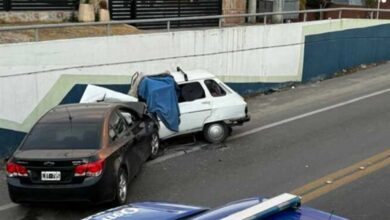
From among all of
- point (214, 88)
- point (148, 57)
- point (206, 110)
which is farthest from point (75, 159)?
point (148, 57)

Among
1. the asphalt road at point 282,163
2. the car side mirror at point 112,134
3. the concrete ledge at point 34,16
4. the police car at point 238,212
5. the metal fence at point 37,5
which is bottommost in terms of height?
the asphalt road at point 282,163

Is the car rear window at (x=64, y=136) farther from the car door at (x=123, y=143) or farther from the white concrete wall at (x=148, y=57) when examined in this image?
the white concrete wall at (x=148, y=57)

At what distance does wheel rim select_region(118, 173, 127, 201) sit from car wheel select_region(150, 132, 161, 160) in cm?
219

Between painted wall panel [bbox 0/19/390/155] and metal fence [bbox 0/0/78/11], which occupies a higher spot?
metal fence [bbox 0/0/78/11]

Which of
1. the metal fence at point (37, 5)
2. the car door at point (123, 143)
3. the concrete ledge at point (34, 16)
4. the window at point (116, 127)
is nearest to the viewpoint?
the car door at point (123, 143)

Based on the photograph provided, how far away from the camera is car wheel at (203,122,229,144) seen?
12469 millimetres

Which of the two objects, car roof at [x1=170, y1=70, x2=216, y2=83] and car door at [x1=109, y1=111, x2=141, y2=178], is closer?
car door at [x1=109, y1=111, x2=141, y2=178]

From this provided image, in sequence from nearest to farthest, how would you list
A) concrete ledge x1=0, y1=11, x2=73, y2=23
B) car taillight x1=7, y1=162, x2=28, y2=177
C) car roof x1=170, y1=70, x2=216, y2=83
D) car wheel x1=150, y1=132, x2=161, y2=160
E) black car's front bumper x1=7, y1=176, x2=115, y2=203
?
1. black car's front bumper x1=7, y1=176, x2=115, y2=203
2. car taillight x1=7, y1=162, x2=28, y2=177
3. car wheel x1=150, y1=132, x2=161, y2=160
4. car roof x1=170, y1=70, x2=216, y2=83
5. concrete ledge x1=0, y1=11, x2=73, y2=23

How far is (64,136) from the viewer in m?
8.73

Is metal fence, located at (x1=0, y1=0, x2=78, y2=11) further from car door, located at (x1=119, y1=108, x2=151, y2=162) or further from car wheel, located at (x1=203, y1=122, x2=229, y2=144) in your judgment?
car door, located at (x1=119, y1=108, x2=151, y2=162)

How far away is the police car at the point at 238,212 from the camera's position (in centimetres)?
382

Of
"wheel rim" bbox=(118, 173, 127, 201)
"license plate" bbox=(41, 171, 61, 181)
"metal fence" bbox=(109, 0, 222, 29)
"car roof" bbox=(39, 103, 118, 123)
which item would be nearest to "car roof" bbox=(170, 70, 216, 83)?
"car roof" bbox=(39, 103, 118, 123)

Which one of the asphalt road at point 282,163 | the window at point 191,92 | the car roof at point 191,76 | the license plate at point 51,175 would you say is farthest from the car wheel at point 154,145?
the license plate at point 51,175

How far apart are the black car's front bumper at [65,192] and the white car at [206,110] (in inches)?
162
